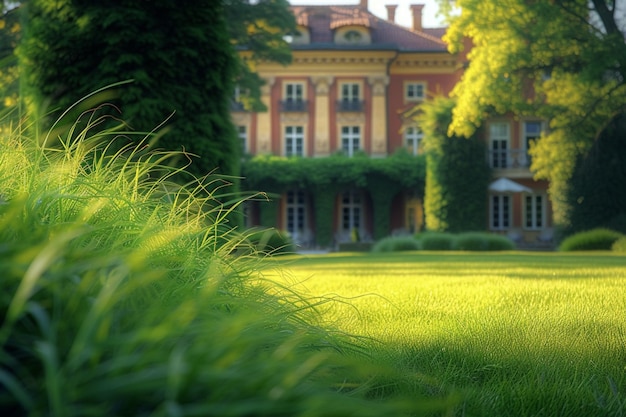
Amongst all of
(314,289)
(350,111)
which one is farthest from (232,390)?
(350,111)

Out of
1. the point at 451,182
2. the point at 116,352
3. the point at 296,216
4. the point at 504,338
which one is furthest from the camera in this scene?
the point at 296,216

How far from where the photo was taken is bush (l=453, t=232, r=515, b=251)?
19.0 meters

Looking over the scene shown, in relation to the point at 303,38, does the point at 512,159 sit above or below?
below

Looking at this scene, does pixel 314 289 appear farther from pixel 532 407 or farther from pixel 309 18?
pixel 309 18

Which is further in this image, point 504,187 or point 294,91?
point 294,91

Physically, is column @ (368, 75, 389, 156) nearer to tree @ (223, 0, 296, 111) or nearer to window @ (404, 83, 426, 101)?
window @ (404, 83, 426, 101)

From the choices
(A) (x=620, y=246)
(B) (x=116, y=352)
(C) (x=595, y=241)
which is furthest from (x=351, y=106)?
(B) (x=116, y=352)

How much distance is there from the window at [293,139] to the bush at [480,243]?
15077 mm

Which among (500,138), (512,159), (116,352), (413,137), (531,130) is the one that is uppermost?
(413,137)

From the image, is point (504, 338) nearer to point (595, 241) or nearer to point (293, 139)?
point (595, 241)

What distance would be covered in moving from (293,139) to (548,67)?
56.1 feet

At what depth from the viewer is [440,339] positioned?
333 centimetres

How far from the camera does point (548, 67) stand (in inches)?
695

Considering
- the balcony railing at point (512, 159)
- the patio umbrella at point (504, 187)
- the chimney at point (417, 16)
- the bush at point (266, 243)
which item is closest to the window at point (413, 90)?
the chimney at point (417, 16)
